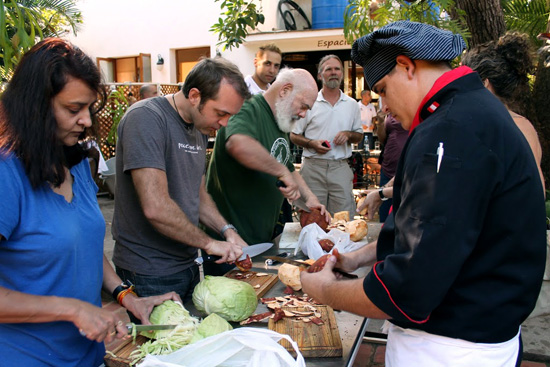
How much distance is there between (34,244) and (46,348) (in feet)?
1.41

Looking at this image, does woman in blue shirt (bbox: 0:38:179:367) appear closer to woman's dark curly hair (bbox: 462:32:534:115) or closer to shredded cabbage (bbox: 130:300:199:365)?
shredded cabbage (bbox: 130:300:199:365)

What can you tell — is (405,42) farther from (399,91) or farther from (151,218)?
(151,218)

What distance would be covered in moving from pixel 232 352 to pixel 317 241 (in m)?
1.53

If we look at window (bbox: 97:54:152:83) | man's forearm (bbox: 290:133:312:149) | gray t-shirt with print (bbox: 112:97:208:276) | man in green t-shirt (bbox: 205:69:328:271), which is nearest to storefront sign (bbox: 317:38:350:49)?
window (bbox: 97:54:152:83)

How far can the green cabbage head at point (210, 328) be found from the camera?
1790 millimetres

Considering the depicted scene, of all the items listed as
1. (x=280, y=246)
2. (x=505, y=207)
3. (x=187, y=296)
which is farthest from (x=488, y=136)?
(x=280, y=246)

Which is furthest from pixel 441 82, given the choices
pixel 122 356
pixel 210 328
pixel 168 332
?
pixel 122 356

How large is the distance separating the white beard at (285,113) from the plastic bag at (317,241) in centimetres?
97

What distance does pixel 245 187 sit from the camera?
345 centimetres

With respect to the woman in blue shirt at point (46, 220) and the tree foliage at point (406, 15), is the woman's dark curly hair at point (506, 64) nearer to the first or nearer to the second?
the tree foliage at point (406, 15)

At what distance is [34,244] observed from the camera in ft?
5.14

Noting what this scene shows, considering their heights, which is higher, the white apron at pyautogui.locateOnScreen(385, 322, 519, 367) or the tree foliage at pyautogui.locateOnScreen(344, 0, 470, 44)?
the tree foliage at pyautogui.locateOnScreen(344, 0, 470, 44)

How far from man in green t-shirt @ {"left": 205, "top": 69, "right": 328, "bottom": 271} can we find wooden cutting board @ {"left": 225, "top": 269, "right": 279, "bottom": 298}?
0.77 m

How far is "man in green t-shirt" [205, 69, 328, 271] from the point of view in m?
3.30
